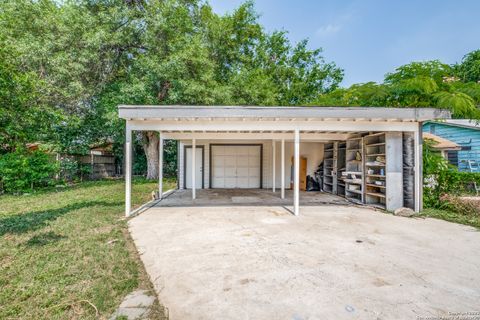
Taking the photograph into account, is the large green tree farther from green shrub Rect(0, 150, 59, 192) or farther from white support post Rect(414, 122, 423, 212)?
white support post Rect(414, 122, 423, 212)

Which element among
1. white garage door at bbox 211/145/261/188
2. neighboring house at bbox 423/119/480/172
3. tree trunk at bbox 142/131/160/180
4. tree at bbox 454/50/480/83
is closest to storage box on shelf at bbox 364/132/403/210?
white garage door at bbox 211/145/261/188

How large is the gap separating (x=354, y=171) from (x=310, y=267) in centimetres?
600

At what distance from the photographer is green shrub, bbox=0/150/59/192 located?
8.22 m

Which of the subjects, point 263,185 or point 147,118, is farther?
point 263,185

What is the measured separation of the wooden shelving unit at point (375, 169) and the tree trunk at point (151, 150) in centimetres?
1014

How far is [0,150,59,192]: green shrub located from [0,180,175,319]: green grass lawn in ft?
11.9

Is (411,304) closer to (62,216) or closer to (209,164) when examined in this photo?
(62,216)

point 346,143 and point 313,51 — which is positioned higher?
point 313,51

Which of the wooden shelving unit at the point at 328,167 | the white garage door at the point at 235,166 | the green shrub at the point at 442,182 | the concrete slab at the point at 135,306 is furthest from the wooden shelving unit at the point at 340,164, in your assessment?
the concrete slab at the point at 135,306

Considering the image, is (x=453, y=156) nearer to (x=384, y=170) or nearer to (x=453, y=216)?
(x=453, y=216)

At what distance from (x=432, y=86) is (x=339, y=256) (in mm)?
6372

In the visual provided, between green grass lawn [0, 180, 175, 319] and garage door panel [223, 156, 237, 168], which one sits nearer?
green grass lawn [0, 180, 175, 319]

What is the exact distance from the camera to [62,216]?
5.26m

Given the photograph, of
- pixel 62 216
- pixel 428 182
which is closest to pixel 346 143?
pixel 428 182
